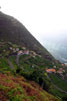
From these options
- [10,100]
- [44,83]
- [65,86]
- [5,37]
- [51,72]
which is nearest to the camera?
[10,100]

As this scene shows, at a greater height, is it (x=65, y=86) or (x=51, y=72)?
(x=51, y=72)

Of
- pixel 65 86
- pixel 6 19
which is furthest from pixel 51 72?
pixel 6 19

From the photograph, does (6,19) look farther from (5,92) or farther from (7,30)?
(5,92)

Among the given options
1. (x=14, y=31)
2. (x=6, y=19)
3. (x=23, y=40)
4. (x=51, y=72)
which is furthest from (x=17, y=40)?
(x=51, y=72)

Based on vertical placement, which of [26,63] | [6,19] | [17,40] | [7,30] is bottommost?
[26,63]

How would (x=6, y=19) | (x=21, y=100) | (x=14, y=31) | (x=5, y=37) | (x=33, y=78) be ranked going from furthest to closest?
(x=6, y=19)
(x=14, y=31)
(x=5, y=37)
(x=33, y=78)
(x=21, y=100)

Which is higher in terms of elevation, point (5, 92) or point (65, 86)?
point (5, 92)

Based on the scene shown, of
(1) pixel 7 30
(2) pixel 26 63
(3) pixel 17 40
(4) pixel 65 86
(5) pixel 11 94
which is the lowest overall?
(4) pixel 65 86

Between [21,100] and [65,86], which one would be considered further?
[65,86]

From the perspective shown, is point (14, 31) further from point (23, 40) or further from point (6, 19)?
point (6, 19)
